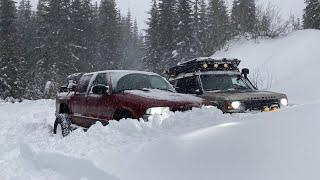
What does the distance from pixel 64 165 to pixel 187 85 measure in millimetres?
5563

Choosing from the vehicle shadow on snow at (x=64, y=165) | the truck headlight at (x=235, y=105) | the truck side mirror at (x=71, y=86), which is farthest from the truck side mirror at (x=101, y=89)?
the truck headlight at (x=235, y=105)

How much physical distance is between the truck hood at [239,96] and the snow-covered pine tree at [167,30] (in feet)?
121

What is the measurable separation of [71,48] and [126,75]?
39965mm

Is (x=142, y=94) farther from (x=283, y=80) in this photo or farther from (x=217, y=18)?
(x=217, y=18)

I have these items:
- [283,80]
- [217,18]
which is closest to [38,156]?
[283,80]

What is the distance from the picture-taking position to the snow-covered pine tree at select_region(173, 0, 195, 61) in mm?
46219

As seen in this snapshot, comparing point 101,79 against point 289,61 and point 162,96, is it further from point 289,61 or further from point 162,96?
point 289,61

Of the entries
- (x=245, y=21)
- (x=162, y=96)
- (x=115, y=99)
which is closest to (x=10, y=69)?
(x=245, y=21)

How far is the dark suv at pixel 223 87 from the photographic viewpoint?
9.84m

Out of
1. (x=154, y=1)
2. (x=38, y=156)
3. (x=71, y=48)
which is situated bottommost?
(x=38, y=156)

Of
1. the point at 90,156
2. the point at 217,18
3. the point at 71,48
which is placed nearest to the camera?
the point at 90,156

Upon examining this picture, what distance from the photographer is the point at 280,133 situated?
425cm

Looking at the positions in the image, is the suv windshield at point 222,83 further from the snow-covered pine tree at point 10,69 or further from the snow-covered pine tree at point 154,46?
the snow-covered pine tree at point 154,46

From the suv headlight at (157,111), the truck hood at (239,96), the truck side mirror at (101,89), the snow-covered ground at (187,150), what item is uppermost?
the truck side mirror at (101,89)
